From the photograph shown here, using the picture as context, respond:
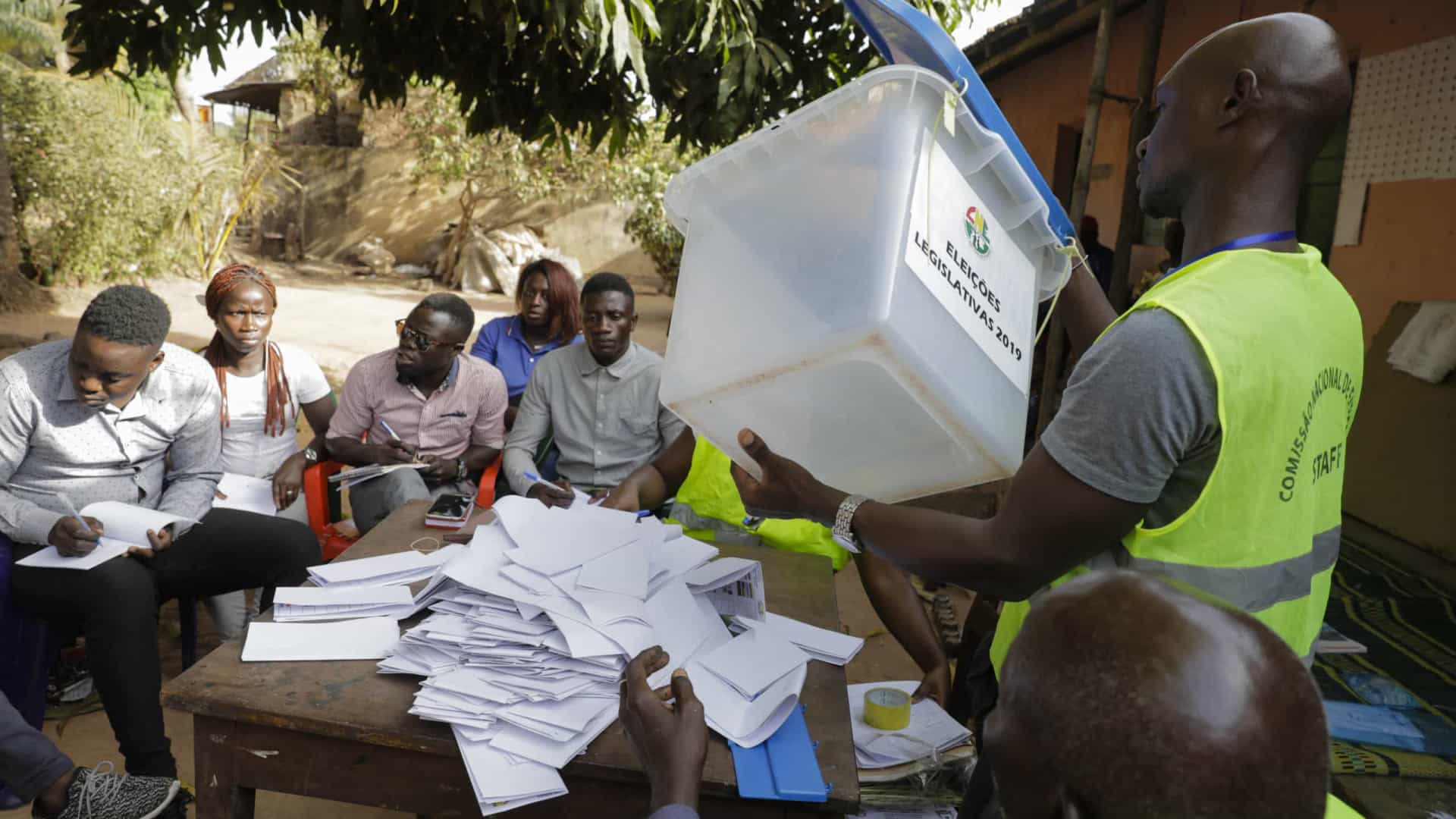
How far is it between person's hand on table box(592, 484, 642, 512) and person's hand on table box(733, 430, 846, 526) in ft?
4.34

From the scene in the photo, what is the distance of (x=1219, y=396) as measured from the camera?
110 cm

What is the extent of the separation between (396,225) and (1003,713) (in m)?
19.5

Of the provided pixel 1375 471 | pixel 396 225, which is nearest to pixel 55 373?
pixel 1375 471

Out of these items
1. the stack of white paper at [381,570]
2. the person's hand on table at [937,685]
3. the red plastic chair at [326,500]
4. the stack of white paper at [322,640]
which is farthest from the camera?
the red plastic chair at [326,500]

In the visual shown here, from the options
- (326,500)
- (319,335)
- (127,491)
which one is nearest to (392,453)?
(326,500)

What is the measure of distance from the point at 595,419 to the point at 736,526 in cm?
86

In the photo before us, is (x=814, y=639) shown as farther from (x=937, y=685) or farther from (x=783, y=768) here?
(x=937, y=685)

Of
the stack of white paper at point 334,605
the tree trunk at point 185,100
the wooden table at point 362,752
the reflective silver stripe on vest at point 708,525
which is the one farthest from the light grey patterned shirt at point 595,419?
the tree trunk at point 185,100

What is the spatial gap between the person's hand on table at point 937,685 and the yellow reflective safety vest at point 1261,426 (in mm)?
1600

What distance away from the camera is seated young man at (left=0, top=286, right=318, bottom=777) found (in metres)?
2.43

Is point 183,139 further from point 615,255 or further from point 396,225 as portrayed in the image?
point 615,255

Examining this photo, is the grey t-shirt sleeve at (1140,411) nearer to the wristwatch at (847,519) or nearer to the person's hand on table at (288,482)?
the wristwatch at (847,519)

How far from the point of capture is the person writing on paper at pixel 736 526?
3000mm

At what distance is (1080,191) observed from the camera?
4020 mm
